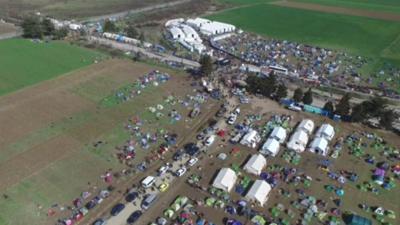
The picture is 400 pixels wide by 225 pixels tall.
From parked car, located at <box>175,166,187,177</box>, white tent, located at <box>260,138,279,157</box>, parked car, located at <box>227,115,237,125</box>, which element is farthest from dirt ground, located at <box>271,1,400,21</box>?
parked car, located at <box>175,166,187,177</box>

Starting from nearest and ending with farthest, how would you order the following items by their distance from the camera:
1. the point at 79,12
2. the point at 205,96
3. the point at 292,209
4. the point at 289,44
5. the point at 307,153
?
1. the point at 292,209
2. the point at 307,153
3. the point at 205,96
4. the point at 289,44
5. the point at 79,12

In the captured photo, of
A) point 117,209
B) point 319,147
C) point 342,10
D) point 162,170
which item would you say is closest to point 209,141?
point 162,170

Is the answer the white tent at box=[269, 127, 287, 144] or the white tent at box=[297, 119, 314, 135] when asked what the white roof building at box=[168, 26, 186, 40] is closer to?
the white tent at box=[297, 119, 314, 135]

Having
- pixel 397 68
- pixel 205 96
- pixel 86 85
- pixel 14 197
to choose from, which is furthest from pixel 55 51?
pixel 397 68

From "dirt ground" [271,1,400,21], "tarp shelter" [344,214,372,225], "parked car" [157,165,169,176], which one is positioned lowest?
"parked car" [157,165,169,176]

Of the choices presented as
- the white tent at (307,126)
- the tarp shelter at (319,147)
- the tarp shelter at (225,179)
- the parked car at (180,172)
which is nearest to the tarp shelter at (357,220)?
the tarp shelter at (319,147)

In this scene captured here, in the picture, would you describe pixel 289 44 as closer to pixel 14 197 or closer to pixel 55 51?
pixel 55 51

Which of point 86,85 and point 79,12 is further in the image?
point 79,12
